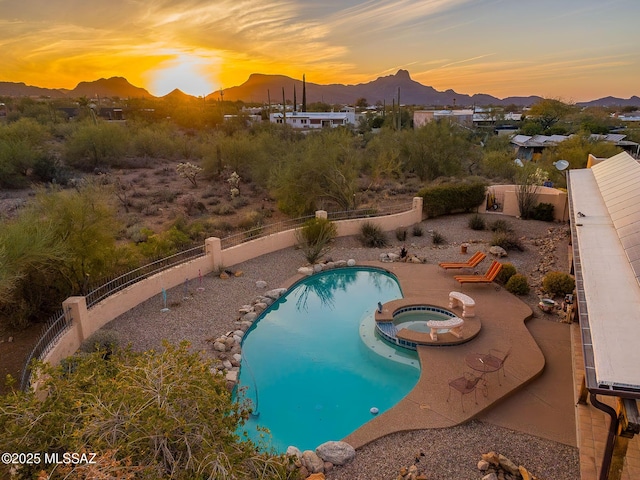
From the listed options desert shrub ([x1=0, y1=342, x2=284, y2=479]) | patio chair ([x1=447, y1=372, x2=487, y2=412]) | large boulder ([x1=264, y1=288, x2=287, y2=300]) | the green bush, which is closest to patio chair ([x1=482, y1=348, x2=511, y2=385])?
patio chair ([x1=447, y1=372, x2=487, y2=412])

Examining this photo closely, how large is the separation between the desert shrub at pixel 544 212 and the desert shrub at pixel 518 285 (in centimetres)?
979

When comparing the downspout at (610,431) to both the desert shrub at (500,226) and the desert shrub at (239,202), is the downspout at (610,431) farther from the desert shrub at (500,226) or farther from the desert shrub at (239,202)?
the desert shrub at (239,202)

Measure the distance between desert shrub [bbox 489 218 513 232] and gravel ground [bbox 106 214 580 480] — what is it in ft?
1.15

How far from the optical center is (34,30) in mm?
22766

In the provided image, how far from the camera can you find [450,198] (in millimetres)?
23344

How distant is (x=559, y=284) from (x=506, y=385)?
600 centimetres

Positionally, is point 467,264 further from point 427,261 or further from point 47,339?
point 47,339

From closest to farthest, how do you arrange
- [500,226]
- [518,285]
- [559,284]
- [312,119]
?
[559,284], [518,285], [500,226], [312,119]

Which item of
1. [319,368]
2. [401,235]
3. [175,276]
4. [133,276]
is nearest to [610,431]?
[319,368]

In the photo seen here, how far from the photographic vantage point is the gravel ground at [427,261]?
7.34 m

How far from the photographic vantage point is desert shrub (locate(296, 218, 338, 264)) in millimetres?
17703

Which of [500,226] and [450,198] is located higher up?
[450,198]

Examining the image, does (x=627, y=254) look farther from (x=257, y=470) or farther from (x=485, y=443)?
(x=257, y=470)

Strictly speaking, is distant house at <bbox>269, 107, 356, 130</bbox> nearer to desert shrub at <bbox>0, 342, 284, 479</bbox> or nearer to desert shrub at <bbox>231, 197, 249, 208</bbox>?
desert shrub at <bbox>231, 197, 249, 208</bbox>
